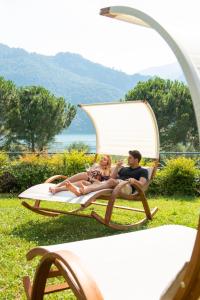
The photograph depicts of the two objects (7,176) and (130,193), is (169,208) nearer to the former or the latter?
(130,193)

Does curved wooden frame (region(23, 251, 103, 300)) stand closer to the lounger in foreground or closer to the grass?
the lounger in foreground

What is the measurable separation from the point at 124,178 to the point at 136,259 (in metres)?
4.55

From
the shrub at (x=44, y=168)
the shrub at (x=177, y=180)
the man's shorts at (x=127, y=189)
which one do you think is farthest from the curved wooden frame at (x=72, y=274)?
the shrub at (x=44, y=168)

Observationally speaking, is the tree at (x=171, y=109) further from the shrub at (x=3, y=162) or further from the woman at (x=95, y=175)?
the woman at (x=95, y=175)

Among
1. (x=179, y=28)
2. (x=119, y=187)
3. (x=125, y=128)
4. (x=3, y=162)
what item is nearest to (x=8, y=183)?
(x=3, y=162)

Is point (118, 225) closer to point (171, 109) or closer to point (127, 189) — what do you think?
point (127, 189)

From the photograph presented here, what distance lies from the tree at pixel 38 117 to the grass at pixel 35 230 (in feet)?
121

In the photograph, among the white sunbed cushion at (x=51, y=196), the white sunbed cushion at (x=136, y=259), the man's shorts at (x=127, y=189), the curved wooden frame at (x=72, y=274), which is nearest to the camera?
the curved wooden frame at (x=72, y=274)

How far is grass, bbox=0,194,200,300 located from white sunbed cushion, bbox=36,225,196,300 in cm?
118

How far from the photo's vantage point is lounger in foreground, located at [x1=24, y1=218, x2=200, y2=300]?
1758 mm

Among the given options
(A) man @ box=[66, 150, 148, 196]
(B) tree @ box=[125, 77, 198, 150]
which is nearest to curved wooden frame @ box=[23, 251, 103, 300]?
(A) man @ box=[66, 150, 148, 196]

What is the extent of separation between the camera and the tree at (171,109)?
43.5m

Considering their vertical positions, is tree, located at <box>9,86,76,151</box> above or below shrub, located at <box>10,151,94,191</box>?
above

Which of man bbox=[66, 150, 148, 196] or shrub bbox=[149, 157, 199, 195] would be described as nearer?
man bbox=[66, 150, 148, 196]
